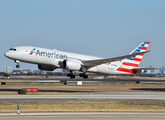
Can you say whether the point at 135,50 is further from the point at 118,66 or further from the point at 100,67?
the point at 100,67

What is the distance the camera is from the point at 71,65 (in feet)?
198

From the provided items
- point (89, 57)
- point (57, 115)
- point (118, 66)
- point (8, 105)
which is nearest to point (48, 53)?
point (89, 57)

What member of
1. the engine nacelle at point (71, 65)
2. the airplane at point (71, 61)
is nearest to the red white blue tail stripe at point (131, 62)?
the airplane at point (71, 61)

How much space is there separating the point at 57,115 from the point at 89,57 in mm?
39057

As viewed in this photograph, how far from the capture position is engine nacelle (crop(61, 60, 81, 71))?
196 feet

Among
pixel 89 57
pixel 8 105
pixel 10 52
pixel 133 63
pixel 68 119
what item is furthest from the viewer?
pixel 133 63

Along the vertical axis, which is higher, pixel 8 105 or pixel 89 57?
pixel 89 57

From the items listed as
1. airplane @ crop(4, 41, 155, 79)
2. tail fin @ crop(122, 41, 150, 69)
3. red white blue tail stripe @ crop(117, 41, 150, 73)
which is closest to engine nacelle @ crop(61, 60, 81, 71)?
airplane @ crop(4, 41, 155, 79)

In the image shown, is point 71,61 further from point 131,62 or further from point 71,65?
point 131,62

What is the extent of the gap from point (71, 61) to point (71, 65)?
2.85 ft

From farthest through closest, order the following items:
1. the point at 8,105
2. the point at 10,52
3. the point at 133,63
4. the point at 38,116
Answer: the point at 133,63, the point at 10,52, the point at 8,105, the point at 38,116

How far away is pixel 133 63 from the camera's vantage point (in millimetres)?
72125

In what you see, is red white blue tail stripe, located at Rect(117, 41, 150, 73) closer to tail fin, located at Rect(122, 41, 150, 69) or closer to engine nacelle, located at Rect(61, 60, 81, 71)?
tail fin, located at Rect(122, 41, 150, 69)

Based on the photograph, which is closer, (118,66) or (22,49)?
(22,49)
